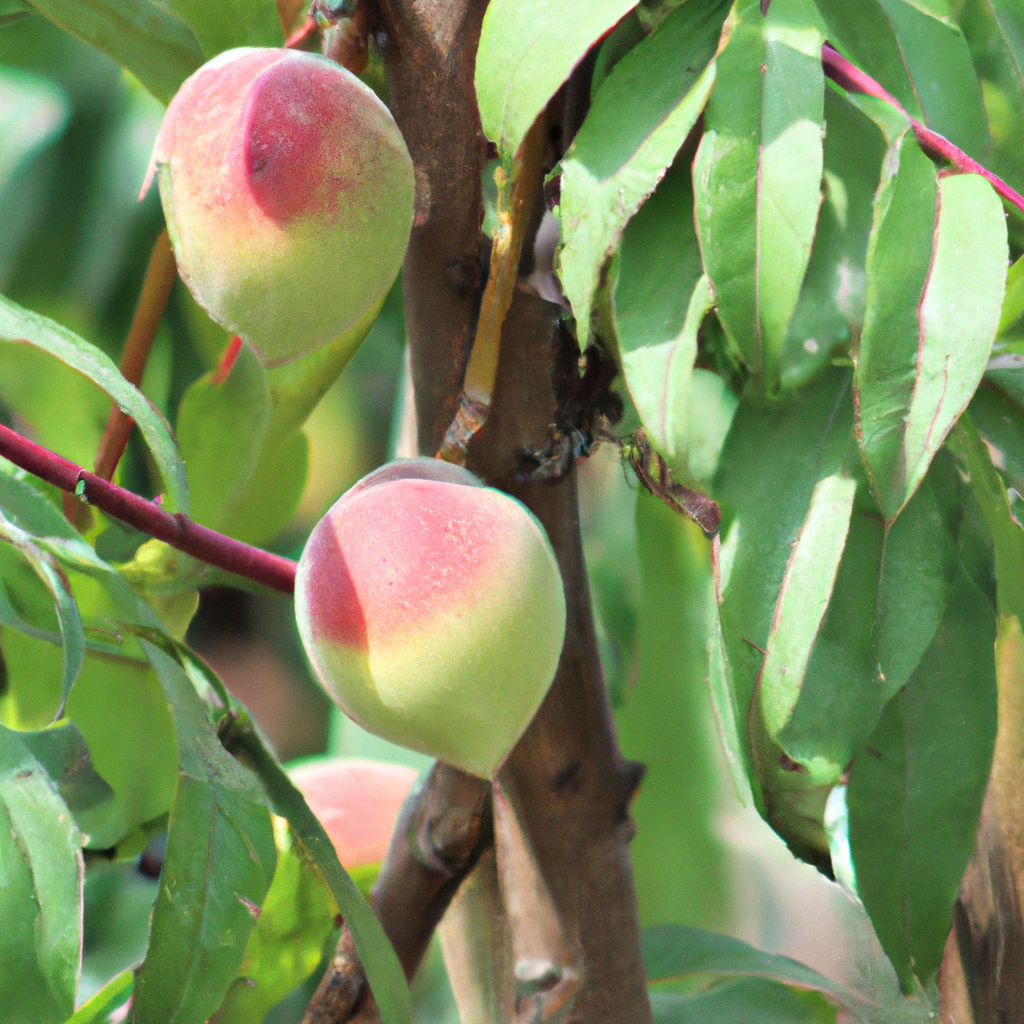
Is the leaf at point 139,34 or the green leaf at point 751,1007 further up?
the leaf at point 139,34

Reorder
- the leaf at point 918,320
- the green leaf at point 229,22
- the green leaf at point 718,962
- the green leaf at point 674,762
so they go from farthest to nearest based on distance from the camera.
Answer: the green leaf at point 674,762, the green leaf at point 718,962, the green leaf at point 229,22, the leaf at point 918,320

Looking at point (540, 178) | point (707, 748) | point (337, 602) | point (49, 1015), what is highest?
point (540, 178)

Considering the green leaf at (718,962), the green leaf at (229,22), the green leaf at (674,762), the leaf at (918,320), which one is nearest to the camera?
the leaf at (918,320)

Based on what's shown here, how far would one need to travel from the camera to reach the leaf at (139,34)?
0.37 m

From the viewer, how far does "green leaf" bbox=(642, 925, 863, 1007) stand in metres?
0.48

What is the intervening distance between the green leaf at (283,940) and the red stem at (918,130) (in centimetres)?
31

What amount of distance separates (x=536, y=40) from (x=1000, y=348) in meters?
0.14

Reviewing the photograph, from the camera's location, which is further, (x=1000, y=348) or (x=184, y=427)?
(x=184, y=427)

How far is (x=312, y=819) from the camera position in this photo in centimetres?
34

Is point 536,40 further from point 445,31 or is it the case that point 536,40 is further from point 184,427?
point 184,427

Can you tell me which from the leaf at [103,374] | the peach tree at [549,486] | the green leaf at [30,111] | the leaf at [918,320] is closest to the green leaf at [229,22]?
the peach tree at [549,486]

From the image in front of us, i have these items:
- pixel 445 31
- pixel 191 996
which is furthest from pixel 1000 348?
pixel 191 996

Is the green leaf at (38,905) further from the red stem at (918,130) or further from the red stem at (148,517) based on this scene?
the red stem at (918,130)

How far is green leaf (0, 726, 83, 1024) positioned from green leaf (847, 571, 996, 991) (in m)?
0.21
